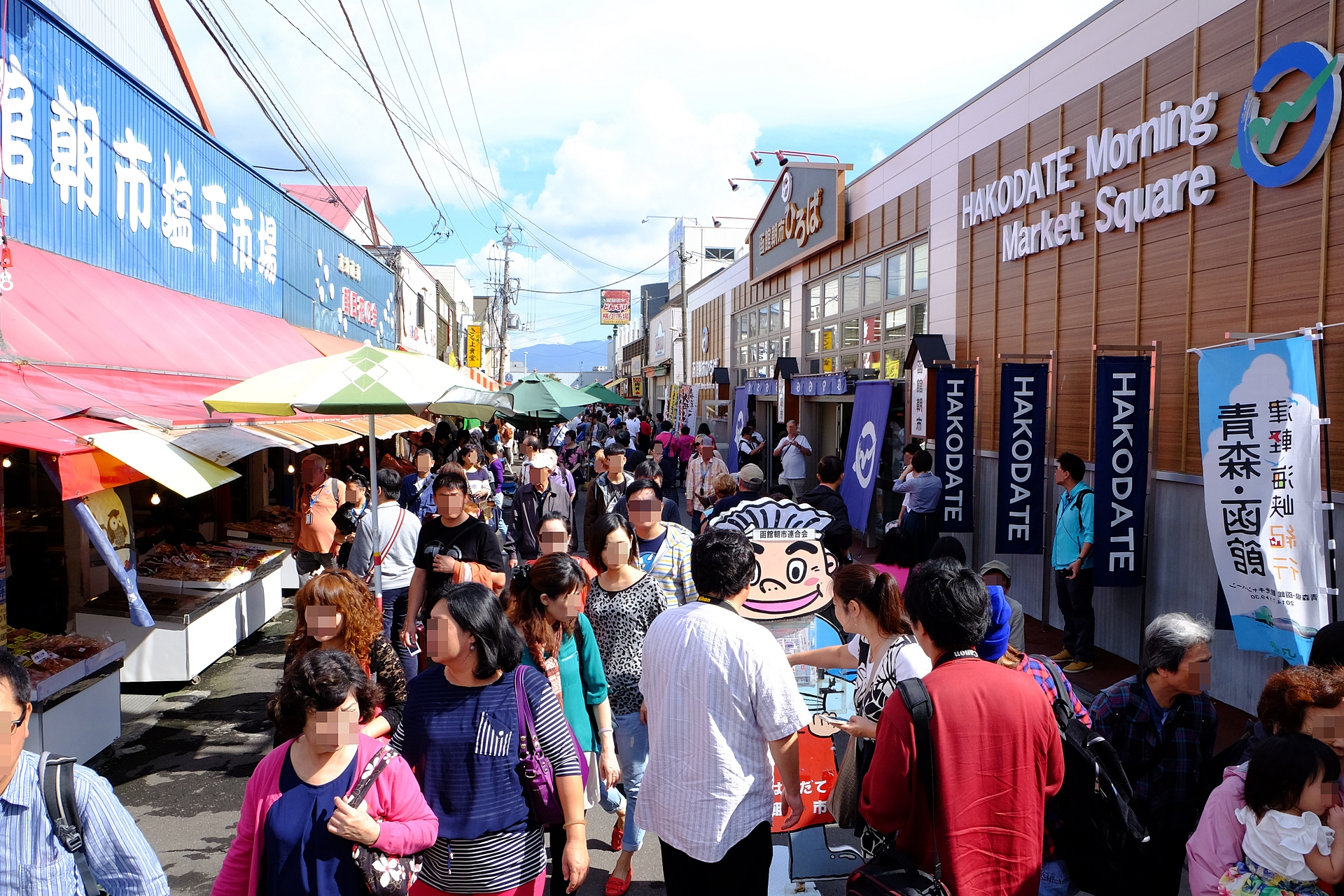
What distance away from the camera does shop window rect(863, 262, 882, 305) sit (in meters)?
13.4

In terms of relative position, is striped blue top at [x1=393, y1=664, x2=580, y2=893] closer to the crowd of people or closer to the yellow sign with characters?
the crowd of people

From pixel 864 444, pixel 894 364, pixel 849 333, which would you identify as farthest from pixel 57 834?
pixel 849 333

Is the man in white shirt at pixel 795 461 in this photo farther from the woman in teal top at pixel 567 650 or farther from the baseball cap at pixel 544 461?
the woman in teal top at pixel 567 650

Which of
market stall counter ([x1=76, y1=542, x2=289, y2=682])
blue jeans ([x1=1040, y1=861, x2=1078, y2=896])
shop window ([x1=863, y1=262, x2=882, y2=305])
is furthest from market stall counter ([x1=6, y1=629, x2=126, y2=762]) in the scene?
shop window ([x1=863, y1=262, x2=882, y2=305])

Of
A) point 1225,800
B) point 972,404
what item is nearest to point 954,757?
point 1225,800

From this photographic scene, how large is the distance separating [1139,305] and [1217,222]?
40.1 inches

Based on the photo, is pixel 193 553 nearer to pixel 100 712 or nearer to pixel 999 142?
pixel 100 712

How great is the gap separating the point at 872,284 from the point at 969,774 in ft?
39.3

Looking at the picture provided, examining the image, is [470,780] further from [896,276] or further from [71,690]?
[896,276]

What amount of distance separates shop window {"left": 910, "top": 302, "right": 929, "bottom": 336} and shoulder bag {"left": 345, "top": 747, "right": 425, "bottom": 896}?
10.5 metres

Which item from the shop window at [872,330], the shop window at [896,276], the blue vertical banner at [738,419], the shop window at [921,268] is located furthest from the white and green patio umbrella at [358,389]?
the blue vertical banner at [738,419]

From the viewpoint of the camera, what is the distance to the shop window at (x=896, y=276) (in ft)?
41.4

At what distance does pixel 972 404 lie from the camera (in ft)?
31.1

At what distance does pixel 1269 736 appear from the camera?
266 centimetres
